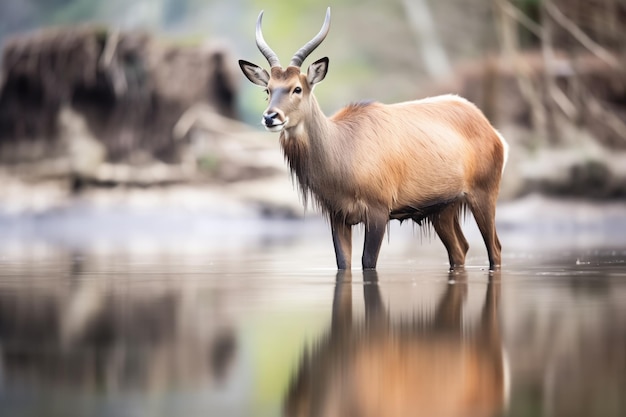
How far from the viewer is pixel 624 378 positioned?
4.54 meters

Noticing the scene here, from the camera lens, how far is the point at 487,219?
38.2 feet

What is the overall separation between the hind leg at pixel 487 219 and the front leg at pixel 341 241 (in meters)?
1.63

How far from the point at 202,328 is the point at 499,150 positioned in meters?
6.22

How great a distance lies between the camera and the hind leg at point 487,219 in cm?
1152

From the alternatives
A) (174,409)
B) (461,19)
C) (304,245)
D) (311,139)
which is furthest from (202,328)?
(461,19)

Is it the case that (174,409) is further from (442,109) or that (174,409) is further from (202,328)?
(442,109)

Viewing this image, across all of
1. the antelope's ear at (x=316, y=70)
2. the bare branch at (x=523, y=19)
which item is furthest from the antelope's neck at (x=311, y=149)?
the bare branch at (x=523, y=19)

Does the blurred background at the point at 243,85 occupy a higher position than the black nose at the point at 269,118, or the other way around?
the blurred background at the point at 243,85

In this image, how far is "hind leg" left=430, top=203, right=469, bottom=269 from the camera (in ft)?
37.9

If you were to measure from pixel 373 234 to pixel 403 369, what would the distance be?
570 cm

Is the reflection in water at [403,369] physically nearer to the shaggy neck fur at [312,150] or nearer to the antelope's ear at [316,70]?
the shaggy neck fur at [312,150]

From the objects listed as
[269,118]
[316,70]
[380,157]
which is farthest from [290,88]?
[380,157]

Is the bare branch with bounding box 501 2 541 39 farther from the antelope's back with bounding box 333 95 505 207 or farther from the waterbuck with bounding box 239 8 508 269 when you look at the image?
the antelope's back with bounding box 333 95 505 207

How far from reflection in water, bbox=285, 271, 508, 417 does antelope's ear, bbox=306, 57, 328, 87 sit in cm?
403
